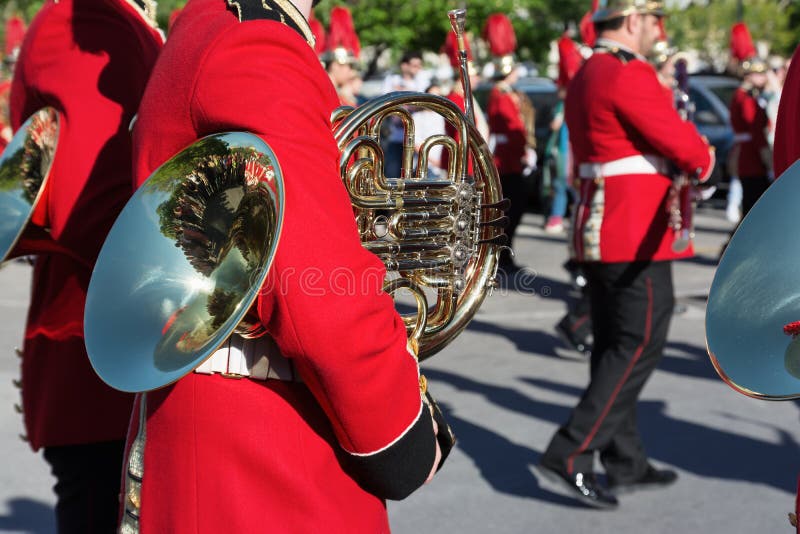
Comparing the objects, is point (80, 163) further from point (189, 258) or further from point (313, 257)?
point (313, 257)

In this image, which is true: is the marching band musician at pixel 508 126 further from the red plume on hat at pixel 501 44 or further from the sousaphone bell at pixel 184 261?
the sousaphone bell at pixel 184 261

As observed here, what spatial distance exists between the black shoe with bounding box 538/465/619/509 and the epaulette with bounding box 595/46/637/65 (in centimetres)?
157

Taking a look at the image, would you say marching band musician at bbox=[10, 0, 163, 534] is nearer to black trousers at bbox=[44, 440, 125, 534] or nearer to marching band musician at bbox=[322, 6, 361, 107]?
black trousers at bbox=[44, 440, 125, 534]

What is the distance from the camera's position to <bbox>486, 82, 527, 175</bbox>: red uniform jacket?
9531 mm

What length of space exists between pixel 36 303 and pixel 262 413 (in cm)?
108

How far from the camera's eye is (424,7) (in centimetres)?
2080

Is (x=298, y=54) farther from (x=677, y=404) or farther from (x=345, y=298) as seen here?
(x=677, y=404)

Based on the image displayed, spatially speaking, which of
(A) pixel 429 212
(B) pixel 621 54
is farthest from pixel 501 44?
(A) pixel 429 212

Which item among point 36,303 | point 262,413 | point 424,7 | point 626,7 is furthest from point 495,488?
point 424,7

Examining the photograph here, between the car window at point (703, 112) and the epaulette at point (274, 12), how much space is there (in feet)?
42.8

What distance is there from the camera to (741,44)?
11.4 metres

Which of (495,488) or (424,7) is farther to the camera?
(424,7)

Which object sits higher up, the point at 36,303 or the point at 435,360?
the point at 36,303

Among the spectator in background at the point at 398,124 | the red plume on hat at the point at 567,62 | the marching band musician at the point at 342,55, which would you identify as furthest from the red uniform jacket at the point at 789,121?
the spectator in background at the point at 398,124
